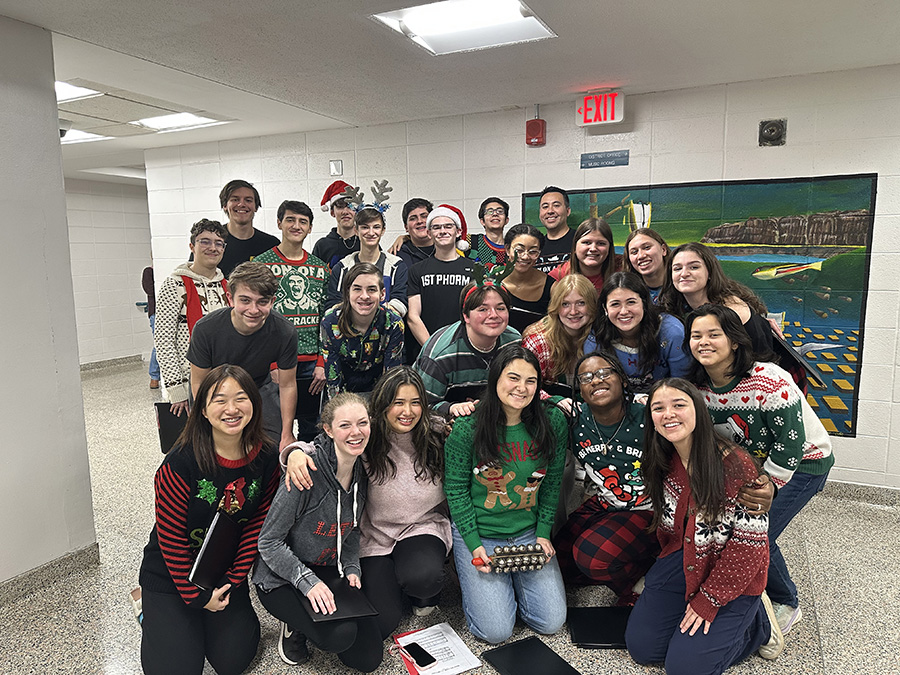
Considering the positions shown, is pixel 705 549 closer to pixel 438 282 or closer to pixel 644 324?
pixel 644 324

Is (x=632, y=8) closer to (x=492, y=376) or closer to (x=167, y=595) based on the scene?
(x=492, y=376)

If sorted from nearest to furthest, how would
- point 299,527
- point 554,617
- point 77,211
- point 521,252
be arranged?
1. point 299,527
2. point 554,617
3. point 521,252
4. point 77,211

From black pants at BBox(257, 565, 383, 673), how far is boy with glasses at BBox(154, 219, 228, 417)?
1.18 metres

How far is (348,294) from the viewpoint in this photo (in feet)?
9.29

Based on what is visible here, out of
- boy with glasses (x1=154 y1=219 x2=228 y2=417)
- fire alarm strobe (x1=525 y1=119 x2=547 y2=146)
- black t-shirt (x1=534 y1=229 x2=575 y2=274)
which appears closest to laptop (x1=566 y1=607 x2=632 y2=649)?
black t-shirt (x1=534 y1=229 x2=575 y2=274)

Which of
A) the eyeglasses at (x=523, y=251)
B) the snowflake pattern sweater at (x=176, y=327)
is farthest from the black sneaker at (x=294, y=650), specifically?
the eyeglasses at (x=523, y=251)

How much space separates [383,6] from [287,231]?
1.21 meters

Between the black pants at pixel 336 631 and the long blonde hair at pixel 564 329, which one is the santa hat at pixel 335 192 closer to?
the long blonde hair at pixel 564 329

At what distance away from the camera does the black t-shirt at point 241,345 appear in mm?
2596

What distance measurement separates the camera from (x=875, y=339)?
3658 mm

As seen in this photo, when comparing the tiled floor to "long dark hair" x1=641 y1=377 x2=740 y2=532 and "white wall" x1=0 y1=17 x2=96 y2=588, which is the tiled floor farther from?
"long dark hair" x1=641 y1=377 x2=740 y2=532

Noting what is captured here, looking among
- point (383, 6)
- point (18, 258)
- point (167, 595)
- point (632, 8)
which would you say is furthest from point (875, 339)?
point (18, 258)

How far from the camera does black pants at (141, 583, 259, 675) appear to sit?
2.05 metres

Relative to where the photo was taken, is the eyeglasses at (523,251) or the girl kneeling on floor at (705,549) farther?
the eyeglasses at (523,251)
